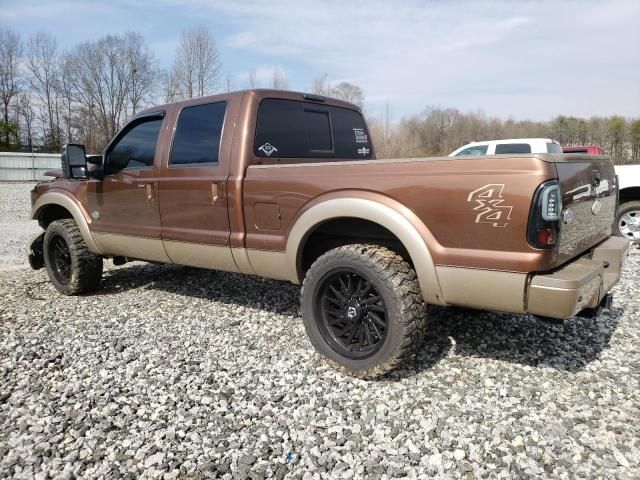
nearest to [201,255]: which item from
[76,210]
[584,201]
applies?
[76,210]

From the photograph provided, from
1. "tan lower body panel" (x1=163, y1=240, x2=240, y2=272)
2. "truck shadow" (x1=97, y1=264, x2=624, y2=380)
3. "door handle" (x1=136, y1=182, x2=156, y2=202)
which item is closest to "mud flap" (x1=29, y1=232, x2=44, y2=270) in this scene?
"truck shadow" (x1=97, y1=264, x2=624, y2=380)

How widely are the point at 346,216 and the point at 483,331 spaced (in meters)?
1.69

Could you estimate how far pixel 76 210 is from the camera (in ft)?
17.0

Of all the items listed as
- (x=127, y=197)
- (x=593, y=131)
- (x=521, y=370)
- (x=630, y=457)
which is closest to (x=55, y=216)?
(x=127, y=197)

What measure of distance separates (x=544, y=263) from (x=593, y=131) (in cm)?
4543

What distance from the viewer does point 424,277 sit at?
9.53 feet

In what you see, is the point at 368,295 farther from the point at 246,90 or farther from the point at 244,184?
the point at 246,90

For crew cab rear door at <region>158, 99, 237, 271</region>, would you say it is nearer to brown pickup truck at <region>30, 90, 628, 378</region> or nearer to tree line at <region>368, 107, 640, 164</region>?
brown pickup truck at <region>30, 90, 628, 378</region>

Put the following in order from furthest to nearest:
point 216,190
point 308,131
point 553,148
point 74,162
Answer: point 553,148 < point 74,162 < point 308,131 < point 216,190

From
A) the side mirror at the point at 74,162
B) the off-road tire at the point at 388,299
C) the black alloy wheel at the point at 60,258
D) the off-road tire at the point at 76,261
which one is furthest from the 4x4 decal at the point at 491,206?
the black alloy wheel at the point at 60,258

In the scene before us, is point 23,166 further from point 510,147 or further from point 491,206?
point 491,206

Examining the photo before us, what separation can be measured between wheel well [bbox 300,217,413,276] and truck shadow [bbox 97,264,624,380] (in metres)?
0.86

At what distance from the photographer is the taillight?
8.13 ft

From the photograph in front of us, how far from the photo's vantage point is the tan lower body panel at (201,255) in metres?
3.92
